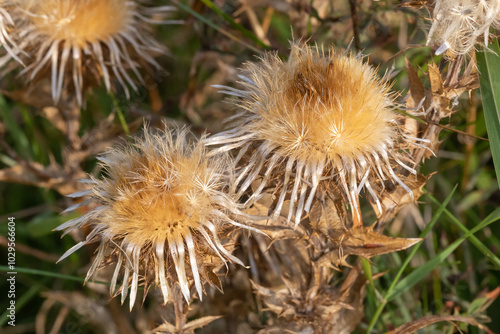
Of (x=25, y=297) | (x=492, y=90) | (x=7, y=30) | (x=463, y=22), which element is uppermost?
(x=463, y=22)

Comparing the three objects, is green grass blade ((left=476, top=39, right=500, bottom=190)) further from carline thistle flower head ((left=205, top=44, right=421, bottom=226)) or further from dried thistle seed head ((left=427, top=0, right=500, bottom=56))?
carline thistle flower head ((left=205, top=44, right=421, bottom=226))

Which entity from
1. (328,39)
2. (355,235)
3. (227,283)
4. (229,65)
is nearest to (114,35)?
(229,65)

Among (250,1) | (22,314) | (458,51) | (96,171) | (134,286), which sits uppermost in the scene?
(458,51)

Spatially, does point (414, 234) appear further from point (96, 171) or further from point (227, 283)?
point (96, 171)

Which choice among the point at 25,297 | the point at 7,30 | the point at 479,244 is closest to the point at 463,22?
the point at 479,244

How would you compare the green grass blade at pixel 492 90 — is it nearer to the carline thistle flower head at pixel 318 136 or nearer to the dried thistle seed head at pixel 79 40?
the carline thistle flower head at pixel 318 136

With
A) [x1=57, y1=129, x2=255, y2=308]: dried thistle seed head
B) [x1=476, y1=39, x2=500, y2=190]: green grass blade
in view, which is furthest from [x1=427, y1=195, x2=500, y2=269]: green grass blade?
[x1=57, y1=129, x2=255, y2=308]: dried thistle seed head

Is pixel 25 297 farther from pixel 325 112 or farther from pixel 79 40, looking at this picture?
pixel 325 112

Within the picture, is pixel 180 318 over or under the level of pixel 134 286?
under
